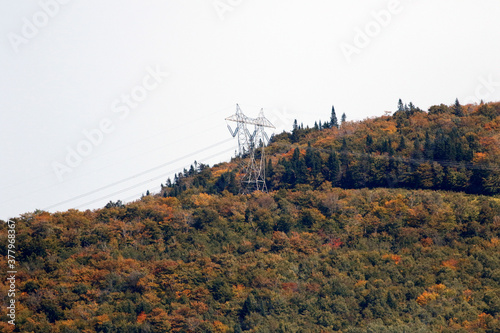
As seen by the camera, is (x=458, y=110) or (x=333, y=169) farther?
(x=458, y=110)

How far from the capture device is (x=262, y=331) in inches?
2142

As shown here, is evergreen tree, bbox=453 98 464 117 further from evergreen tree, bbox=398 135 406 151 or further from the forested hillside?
evergreen tree, bbox=398 135 406 151

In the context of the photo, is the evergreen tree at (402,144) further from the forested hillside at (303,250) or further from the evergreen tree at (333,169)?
the evergreen tree at (333,169)

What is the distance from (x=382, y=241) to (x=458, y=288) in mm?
12698

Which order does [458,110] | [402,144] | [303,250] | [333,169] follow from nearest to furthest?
[303,250], [402,144], [333,169], [458,110]

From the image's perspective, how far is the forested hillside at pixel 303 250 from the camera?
5688 cm

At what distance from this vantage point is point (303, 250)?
69.1m

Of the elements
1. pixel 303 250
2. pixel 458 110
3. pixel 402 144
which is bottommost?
pixel 303 250

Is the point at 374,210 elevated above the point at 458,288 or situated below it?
above

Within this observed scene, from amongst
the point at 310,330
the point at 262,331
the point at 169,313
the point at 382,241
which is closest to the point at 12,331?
the point at 169,313

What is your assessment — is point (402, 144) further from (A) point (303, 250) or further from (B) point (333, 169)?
(A) point (303, 250)

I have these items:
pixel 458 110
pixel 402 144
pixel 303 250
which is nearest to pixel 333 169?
pixel 402 144

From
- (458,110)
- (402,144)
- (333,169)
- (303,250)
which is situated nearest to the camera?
(303,250)

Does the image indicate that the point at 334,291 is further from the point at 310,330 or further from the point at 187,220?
the point at 187,220
